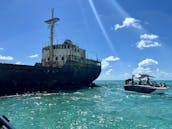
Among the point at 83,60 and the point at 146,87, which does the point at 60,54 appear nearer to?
the point at 83,60

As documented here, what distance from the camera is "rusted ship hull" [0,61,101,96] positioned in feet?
105

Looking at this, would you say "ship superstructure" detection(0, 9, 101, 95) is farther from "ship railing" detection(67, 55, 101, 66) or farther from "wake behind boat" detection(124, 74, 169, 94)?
"wake behind boat" detection(124, 74, 169, 94)

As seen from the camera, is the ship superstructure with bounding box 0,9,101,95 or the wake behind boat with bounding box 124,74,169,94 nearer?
the ship superstructure with bounding box 0,9,101,95

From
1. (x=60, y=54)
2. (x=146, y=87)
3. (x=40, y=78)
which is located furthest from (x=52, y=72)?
(x=146, y=87)

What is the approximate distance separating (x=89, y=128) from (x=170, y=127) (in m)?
5.19

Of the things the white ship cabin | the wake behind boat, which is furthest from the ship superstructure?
the wake behind boat

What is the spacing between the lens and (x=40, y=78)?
121ft

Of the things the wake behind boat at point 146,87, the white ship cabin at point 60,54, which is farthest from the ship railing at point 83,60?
the wake behind boat at point 146,87

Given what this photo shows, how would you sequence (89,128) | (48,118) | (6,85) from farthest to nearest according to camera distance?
(6,85)
(48,118)
(89,128)

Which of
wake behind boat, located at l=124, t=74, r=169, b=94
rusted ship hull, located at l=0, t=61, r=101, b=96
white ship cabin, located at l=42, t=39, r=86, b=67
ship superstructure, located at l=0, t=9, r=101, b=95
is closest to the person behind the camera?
rusted ship hull, located at l=0, t=61, r=101, b=96

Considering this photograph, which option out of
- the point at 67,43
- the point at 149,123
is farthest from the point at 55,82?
the point at 149,123

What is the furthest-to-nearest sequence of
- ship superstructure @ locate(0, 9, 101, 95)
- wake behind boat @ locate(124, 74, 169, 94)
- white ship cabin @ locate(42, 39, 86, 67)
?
white ship cabin @ locate(42, 39, 86, 67) < wake behind boat @ locate(124, 74, 169, 94) < ship superstructure @ locate(0, 9, 101, 95)

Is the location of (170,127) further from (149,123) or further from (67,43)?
(67,43)

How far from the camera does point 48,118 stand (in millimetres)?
16641
